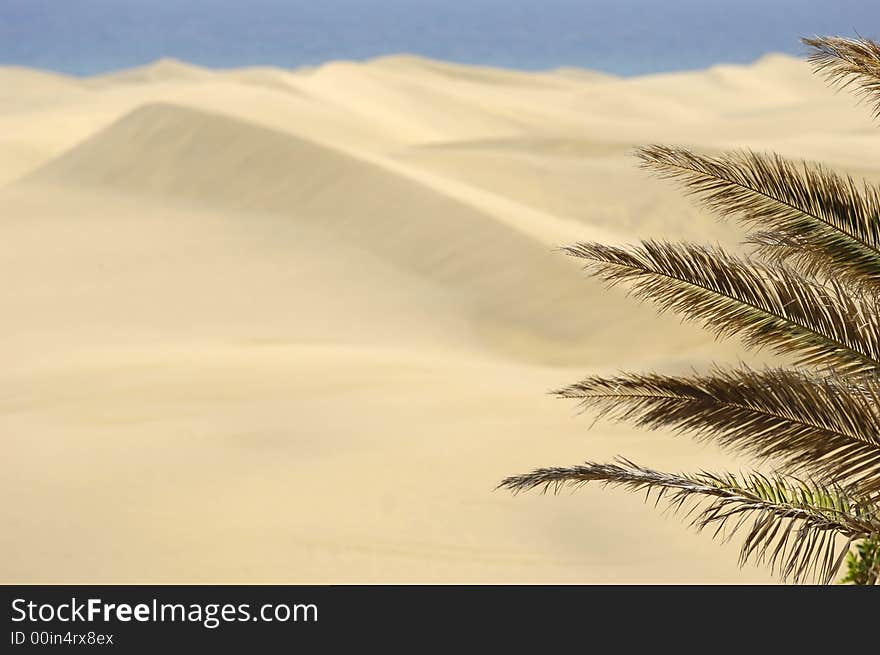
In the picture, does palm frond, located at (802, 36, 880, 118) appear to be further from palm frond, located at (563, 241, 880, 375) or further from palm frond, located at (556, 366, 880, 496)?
palm frond, located at (556, 366, 880, 496)

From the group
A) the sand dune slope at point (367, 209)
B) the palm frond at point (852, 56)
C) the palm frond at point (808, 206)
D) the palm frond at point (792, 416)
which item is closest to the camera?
the palm frond at point (792, 416)

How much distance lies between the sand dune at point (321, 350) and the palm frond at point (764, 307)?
2.98 metres

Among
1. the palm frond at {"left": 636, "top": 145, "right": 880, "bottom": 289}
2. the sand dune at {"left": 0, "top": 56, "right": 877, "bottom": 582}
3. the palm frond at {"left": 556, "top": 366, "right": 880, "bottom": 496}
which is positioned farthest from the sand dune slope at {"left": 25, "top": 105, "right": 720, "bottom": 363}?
the palm frond at {"left": 556, "top": 366, "right": 880, "bottom": 496}

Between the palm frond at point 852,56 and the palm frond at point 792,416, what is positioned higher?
the palm frond at point 852,56

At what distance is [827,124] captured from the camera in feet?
126

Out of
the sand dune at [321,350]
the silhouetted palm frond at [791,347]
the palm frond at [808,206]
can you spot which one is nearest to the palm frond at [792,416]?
the silhouetted palm frond at [791,347]

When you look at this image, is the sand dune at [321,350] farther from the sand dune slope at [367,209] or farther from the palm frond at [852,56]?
the palm frond at [852,56]

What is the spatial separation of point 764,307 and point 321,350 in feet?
28.0

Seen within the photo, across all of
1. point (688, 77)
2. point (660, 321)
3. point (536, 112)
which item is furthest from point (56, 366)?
point (688, 77)

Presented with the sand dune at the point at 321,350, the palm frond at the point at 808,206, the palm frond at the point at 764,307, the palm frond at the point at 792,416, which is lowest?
the palm frond at the point at 792,416

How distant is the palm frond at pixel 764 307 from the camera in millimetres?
4902
